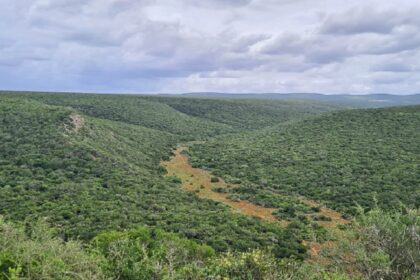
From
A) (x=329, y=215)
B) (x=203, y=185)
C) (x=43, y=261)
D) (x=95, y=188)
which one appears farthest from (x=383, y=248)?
(x=203, y=185)

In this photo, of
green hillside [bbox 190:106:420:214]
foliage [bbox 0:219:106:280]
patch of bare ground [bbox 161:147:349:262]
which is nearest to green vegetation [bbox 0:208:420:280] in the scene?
foliage [bbox 0:219:106:280]

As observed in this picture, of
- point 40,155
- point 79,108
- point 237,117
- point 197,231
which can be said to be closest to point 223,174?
point 40,155

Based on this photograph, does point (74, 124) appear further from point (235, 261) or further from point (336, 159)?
point (235, 261)

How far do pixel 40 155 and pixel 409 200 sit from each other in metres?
35.0

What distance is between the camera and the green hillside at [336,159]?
41.0 meters

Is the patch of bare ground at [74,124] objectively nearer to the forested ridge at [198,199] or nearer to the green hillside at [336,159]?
the forested ridge at [198,199]

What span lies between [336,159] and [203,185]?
18405mm

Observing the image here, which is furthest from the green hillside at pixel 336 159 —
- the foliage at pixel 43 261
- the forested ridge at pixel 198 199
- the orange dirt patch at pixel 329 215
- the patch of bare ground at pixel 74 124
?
the foliage at pixel 43 261

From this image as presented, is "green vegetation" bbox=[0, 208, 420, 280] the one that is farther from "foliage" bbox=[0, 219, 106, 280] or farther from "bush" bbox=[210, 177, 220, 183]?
"bush" bbox=[210, 177, 220, 183]

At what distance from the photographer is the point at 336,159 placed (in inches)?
2126

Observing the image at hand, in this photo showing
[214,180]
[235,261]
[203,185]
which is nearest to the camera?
[235,261]

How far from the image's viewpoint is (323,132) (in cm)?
7425

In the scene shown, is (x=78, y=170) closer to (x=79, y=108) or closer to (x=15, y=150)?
(x=15, y=150)

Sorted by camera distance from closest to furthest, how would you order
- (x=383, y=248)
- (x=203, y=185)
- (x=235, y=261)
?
(x=235, y=261) → (x=383, y=248) → (x=203, y=185)
